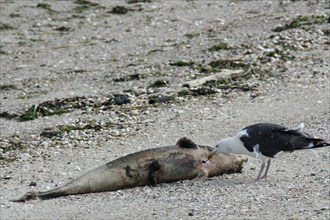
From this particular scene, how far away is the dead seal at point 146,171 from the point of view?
31.9ft

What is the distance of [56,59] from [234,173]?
7821mm

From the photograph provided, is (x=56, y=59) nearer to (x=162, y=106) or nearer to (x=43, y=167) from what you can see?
(x=162, y=106)

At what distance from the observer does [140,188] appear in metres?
9.84

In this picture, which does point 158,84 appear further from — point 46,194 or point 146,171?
point 46,194

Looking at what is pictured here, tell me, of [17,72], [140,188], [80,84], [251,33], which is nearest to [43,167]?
[140,188]

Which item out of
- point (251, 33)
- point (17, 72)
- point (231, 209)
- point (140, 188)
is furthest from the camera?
point (251, 33)

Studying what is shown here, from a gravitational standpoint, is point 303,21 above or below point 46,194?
below

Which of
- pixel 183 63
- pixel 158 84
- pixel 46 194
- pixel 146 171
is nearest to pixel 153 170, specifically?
pixel 146 171

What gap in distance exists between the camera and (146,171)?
32.4 ft

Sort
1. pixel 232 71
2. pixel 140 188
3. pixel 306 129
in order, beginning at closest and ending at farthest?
pixel 140 188 < pixel 306 129 < pixel 232 71

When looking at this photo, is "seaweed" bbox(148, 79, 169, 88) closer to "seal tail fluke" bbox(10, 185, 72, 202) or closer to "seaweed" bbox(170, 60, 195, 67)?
"seaweed" bbox(170, 60, 195, 67)

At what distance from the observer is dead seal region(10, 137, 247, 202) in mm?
9727

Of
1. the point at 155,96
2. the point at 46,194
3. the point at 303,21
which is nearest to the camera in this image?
the point at 46,194

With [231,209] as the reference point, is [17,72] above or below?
below
